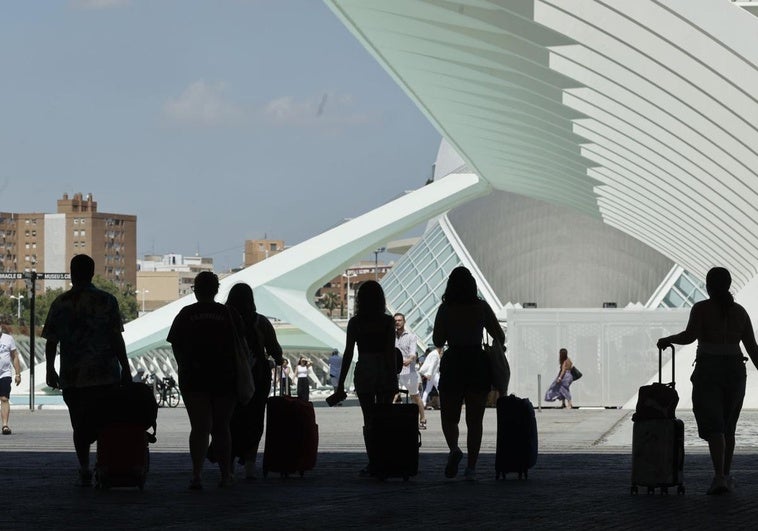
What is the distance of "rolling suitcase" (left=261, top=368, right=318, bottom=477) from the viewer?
11.0 meters

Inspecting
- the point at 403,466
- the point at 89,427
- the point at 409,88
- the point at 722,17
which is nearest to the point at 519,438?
the point at 403,466

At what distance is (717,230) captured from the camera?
3825 cm

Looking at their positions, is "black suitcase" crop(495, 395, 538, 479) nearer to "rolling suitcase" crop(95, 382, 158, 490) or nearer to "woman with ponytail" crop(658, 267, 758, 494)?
"woman with ponytail" crop(658, 267, 758, 494)

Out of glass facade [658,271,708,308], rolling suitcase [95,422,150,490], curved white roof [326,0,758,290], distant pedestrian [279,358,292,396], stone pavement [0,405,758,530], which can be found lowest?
stone pavement [0,405,758,530]

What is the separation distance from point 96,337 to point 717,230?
29.6 metres

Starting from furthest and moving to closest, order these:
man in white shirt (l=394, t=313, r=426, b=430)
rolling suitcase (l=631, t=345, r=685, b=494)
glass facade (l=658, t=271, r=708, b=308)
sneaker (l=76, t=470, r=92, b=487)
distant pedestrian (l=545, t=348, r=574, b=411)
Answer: glass facade (l=658, t=271, r=708, b=308), distant pedestrian (l=545, t=348, r=574, b=411), man in white shirt (l=394, t=313, r=426, b=430), sneaker (l=76, t=470, r=92, b=487), rolling suitcase (l=631, t=345, r=685, b=494)

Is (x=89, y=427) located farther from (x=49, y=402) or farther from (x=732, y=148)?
(x=49, y=402)

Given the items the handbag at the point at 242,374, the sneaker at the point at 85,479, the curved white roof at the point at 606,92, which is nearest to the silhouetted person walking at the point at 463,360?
the handbag at the point at 242,374

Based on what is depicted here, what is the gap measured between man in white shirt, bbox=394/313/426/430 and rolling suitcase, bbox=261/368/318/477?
7583mm

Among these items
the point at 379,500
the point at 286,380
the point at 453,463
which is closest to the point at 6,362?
the point at 453,463

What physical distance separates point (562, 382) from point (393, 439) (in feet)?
57.7

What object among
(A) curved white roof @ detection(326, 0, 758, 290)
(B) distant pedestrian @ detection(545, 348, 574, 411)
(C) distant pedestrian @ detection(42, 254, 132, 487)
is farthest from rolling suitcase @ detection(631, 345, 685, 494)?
(B) distant pedestrian @ detection(545, 348, 574, 411)

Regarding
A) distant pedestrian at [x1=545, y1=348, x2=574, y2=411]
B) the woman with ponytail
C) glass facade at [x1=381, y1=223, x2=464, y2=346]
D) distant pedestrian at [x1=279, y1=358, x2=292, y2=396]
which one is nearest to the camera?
the woman with ponytail

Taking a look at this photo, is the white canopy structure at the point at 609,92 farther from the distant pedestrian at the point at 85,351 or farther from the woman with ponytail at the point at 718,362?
the distant pedestrian at the point at 85,351
